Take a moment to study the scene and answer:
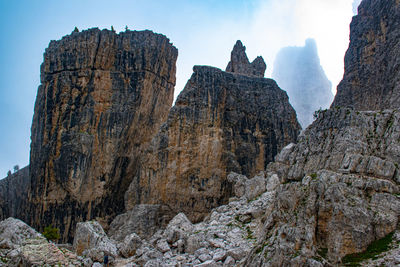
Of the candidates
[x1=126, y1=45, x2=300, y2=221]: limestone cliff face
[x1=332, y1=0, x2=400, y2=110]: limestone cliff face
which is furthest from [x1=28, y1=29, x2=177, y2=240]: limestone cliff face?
[x1=332, y1=0, x2=400, y2=110]: limestone cliff face

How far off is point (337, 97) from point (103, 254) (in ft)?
70.3

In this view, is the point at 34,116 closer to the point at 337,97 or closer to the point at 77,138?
the point at 77,138

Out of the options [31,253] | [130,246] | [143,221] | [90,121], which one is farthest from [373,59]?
[31,253]

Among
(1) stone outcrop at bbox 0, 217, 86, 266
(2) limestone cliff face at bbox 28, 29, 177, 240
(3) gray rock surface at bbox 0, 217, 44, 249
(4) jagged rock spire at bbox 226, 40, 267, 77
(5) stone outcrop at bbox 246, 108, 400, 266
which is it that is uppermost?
(4) jagged rock spire at bbox 226, 40, 267, 77

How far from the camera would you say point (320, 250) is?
15.7m

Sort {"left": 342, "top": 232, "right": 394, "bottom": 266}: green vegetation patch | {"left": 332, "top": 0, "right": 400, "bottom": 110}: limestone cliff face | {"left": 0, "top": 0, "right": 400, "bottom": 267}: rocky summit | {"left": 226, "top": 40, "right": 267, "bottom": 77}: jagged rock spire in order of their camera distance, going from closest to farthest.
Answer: {"left": 342, "top": 232, "right": 394, "bottom": 266}: green vegetation patch → {"left": 0, "top": 0, "right": 400, "bottom": 267}: rocky summit → {"left": 332, "top": 0, "right": 400, "bottom": 110}: limestone cliff face → {"left": 226, "top": 40, "right": 267, "bottom": 77}: jagged rock spire

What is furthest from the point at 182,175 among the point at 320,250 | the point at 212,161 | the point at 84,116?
the point at 320,250

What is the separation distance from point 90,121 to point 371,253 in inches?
A: 1214

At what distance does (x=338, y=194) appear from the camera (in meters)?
16.3

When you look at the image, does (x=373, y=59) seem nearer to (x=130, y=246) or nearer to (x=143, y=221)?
(x=143, y=221)

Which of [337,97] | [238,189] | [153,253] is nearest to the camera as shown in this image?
[153,253]

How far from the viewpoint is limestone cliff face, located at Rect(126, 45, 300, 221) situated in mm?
33562

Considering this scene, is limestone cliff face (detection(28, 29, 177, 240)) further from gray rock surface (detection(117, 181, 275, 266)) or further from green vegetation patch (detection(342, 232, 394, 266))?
green vegetation patch (detection(342, 232, 394, 266))

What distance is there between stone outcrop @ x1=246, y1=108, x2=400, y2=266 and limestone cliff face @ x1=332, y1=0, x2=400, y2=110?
7.57 m
